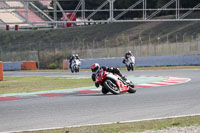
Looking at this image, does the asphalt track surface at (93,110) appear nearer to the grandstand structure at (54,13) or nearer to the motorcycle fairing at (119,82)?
the motorcycle fairing at (119,82)

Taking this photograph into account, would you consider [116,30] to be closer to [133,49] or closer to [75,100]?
[133,49]

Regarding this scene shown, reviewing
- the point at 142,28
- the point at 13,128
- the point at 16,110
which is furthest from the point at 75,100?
the point at 142,28

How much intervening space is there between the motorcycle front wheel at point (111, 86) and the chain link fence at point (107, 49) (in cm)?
2215

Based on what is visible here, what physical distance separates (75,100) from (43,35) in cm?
4832

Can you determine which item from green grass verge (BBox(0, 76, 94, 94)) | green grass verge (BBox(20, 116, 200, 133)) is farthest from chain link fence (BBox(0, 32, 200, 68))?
green grass verge (BBox(20, 116, 200, 133))

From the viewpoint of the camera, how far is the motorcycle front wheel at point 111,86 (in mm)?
14516

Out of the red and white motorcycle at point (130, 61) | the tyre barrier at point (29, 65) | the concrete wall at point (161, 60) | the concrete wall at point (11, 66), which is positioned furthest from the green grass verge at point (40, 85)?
the concrete wall at point (11, 66)

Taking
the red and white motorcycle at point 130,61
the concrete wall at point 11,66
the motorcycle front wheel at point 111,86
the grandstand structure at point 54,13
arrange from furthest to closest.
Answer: the concrete wall at point 11,66
the grandstand structure at point 54,13
the red and white motorcycle at point 130,61
the motorcycle front wheel at point 111,86

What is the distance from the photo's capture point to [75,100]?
13359 millimetres

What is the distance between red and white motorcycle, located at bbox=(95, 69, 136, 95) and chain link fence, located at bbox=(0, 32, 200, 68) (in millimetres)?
21967

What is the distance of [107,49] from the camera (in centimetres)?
4175

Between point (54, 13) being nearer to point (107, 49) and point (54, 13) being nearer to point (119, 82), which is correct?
point (107, 49)

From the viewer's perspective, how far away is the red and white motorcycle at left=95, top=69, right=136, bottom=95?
14.5 m

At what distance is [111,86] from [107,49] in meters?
27.3
